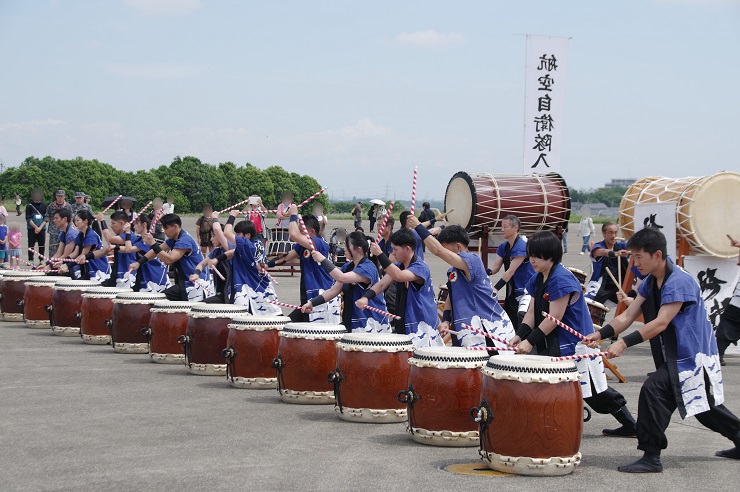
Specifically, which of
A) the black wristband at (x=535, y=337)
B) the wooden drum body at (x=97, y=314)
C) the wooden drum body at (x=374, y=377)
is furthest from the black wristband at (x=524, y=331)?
the wooden drum body at (x=97, y=314)

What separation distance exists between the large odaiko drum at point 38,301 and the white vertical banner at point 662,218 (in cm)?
802

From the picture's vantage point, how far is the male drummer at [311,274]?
33.2 feet

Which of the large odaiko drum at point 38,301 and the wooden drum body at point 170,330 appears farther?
the large odaiko drum at point 38,301

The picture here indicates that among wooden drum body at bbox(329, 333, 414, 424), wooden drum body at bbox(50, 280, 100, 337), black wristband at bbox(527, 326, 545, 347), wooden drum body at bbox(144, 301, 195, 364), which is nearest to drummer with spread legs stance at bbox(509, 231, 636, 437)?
black wristband at bbox(527, 326, 545, 347)

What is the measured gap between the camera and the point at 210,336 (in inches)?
377

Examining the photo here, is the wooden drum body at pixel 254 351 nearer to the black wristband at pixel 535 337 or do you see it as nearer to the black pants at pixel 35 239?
the black wristband at pixel 535 337

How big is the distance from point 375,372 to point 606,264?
20.0ft

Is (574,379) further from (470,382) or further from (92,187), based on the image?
(92,187)

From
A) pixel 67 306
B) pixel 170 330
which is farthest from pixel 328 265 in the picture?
pixel 67 306

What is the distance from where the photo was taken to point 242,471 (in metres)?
5.66

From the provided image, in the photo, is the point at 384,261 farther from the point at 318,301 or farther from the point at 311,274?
the point at 311,274

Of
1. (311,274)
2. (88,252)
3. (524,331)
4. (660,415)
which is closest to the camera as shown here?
(660,415)

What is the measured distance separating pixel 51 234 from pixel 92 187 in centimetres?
5363

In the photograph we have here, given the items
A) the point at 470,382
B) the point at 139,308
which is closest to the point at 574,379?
the point at 470,382
